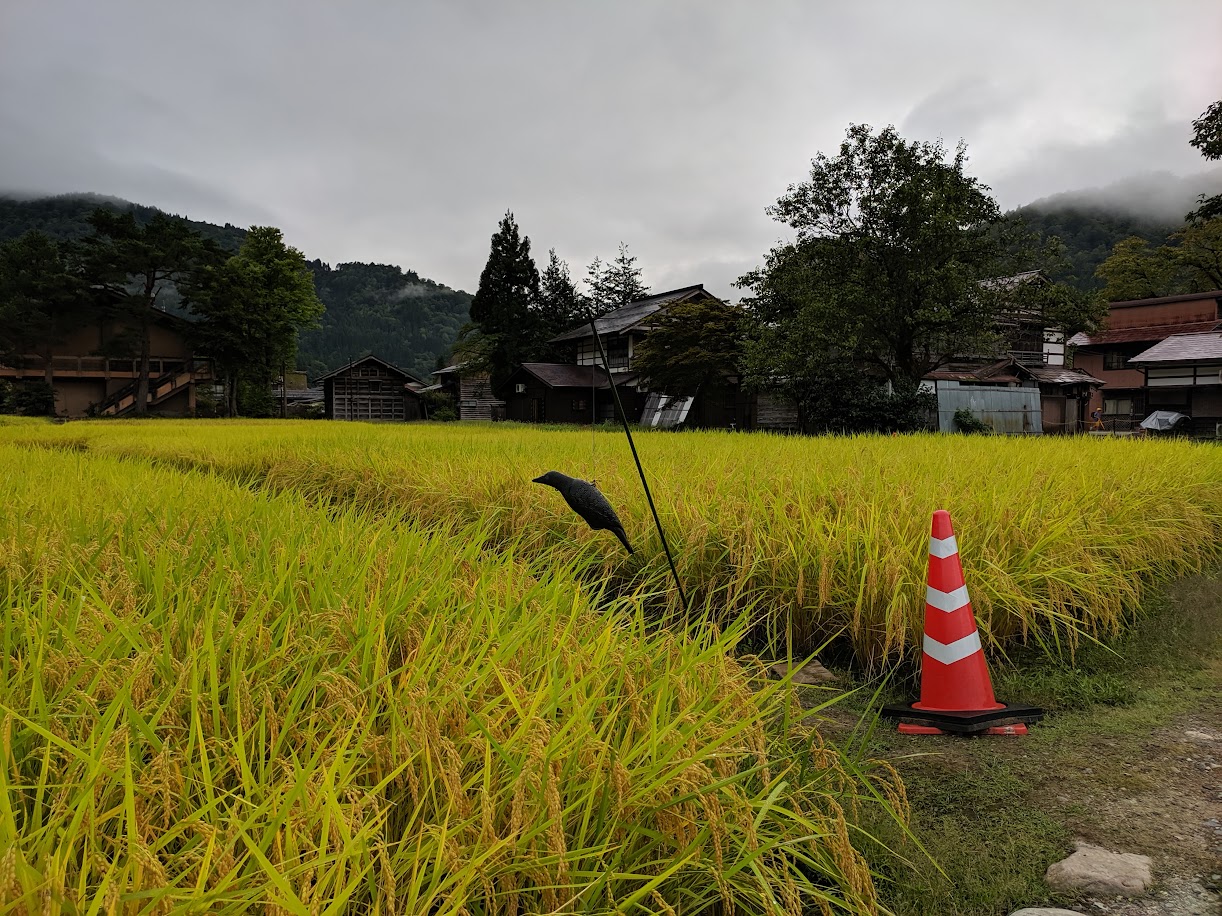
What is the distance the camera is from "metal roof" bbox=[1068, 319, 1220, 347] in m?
32.4

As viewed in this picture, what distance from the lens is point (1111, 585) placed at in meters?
3.47

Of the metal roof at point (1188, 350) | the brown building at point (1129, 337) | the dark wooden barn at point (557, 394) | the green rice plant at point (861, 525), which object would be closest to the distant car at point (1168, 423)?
the metal roof at point (1188, 350)

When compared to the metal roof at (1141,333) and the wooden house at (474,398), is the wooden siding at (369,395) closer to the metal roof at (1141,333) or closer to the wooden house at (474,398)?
the wooden house at (474,398)

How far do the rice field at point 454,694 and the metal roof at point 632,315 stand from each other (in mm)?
26348

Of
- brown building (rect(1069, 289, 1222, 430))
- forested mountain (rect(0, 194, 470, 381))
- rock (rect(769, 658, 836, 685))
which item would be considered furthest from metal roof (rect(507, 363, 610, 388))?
forested mountain (rect(0, 194, 470, 381))

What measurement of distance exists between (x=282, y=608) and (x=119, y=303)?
31.9 m

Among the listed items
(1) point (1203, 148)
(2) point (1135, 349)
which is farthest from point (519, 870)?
(2) point (1135, 349)

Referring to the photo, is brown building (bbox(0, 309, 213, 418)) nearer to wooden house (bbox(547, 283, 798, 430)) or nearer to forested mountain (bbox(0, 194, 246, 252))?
wooden house (bbox(547, 283, 798, 430))

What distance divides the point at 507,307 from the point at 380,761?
33.7 m

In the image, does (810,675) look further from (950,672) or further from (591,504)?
(591,504)

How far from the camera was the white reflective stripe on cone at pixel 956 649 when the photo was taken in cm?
256

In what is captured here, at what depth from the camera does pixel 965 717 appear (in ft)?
8.01

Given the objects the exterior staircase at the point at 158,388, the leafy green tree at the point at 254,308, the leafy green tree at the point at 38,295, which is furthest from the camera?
the leafy green tree at the point at 254,308

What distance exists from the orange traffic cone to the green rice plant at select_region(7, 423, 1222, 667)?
0.21 m
